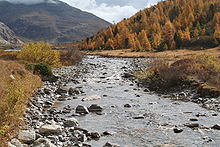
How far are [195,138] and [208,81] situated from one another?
13.3 meters

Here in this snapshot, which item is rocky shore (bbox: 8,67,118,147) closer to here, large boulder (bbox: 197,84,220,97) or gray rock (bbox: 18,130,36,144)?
gray rock (bbox: 18,130,36,144)

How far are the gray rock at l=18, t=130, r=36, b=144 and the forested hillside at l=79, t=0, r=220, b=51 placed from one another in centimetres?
9100

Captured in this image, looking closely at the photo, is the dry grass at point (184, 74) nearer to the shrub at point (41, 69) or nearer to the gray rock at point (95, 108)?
the gray rock at point (95, 108)

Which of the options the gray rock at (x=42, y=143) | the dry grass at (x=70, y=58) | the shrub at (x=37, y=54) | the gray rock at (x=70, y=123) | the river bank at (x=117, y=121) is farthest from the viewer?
the dry grass at (x=70, y=58)

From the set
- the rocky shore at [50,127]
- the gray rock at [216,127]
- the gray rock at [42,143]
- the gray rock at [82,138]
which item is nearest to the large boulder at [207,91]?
the gray rock at [216,127]

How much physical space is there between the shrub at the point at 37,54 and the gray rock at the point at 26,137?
1188 inches

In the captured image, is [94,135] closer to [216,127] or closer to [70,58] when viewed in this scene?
[216,127]

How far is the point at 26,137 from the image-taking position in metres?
12.1

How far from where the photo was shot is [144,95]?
2586cm

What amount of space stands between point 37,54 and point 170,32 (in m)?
76.2

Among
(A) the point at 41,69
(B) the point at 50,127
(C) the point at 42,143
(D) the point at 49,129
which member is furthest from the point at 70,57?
(C) the point at 42,143

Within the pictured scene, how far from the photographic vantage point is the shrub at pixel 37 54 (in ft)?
140

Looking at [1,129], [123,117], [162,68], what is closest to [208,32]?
[162,68]

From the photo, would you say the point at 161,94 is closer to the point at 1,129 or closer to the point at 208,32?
the point at 1,129
